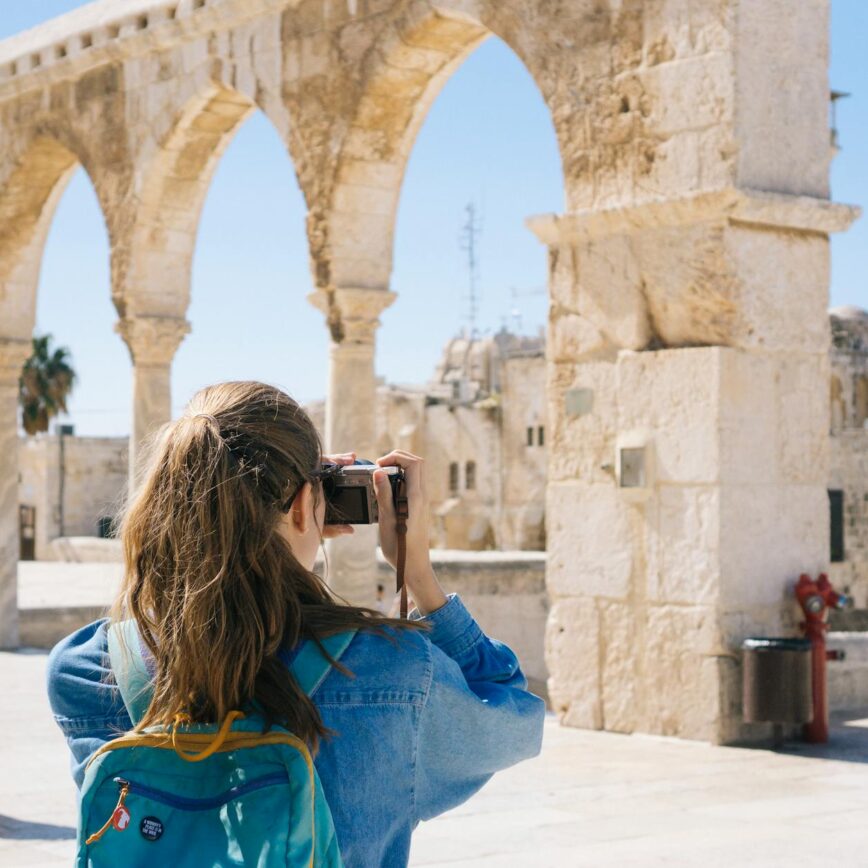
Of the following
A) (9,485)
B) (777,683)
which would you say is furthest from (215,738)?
(9,485)

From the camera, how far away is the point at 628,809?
5.35 meters

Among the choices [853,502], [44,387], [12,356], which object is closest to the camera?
[12,356]

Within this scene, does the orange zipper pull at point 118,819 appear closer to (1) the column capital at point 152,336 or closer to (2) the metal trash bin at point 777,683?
(2) the metal trash bin at point 777,683

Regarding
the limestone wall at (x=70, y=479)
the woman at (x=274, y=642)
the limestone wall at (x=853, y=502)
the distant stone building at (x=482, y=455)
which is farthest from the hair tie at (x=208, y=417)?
the limestone wall at (x=70, y=479)

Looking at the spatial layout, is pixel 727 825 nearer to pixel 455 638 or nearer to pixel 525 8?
pixel 455 638

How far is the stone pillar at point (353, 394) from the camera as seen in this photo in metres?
9.79

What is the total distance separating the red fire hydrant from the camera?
6.68m

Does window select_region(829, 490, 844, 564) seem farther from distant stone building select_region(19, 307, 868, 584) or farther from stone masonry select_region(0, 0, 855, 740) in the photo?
distant stone building select_region(19, 307, 868, 584)

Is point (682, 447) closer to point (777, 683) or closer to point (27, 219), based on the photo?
point (777, 683)

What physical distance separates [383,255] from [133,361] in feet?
9.92

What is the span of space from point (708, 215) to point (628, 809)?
2858 millimetres

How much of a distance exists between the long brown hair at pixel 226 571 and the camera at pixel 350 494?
67 mm

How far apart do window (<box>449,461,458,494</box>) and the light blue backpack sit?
40624 millimetres

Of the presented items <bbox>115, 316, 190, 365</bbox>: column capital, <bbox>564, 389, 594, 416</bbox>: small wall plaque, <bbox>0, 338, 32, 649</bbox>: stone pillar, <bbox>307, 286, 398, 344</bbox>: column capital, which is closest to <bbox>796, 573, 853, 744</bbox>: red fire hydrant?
<bbox>564, 389, 594, 416</bbox>: small wall plaque
